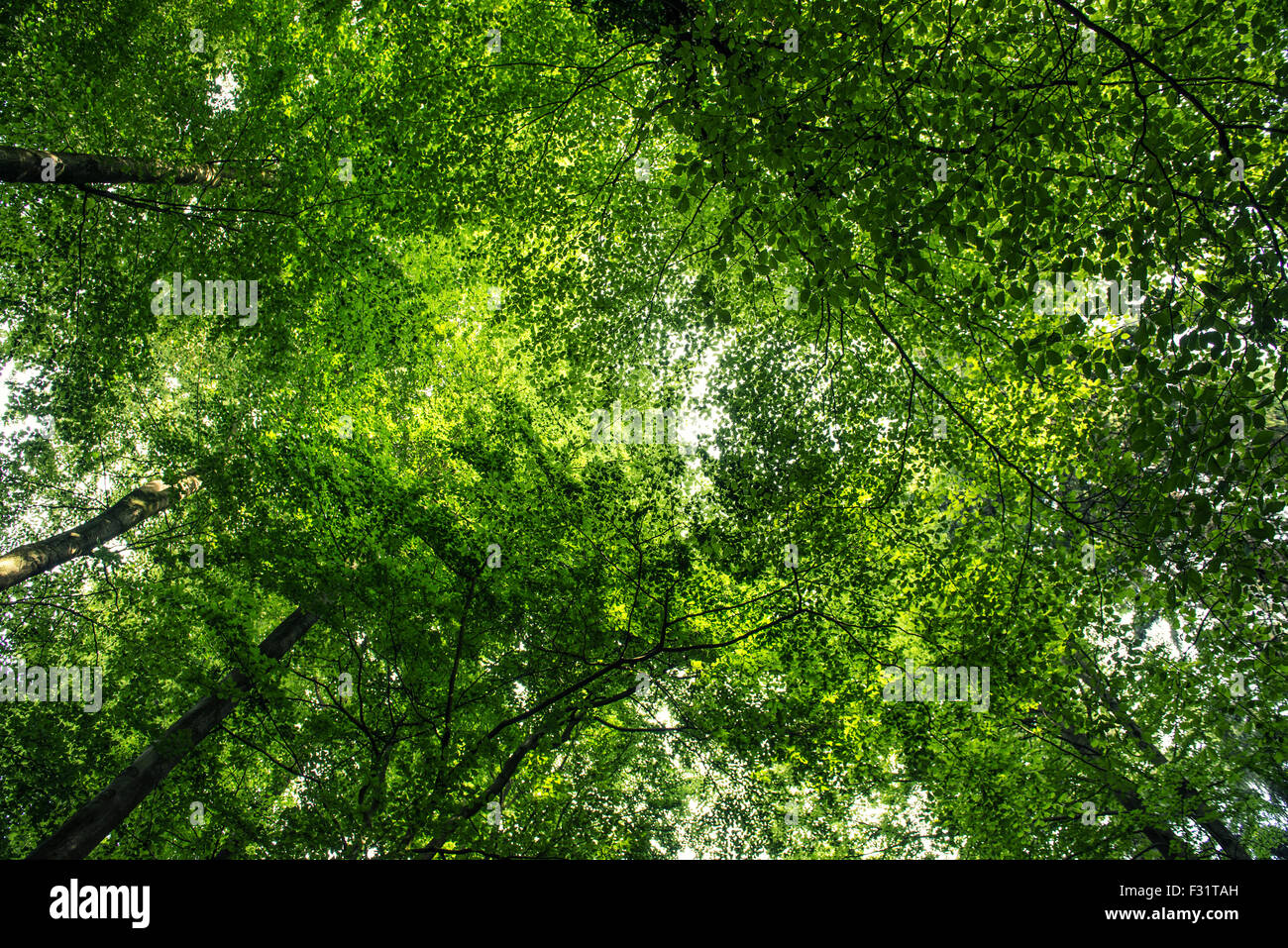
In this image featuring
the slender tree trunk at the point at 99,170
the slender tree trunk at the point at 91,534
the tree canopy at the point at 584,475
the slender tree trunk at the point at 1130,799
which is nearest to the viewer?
the slender tree trunk at the point at 99,170

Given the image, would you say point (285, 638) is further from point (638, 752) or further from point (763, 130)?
point (763, 130)

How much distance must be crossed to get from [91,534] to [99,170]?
5703mm

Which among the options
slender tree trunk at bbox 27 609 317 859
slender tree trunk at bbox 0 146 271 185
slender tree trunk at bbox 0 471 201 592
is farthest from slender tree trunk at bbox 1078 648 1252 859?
slender tree trunk at bbox 0 471 201 592

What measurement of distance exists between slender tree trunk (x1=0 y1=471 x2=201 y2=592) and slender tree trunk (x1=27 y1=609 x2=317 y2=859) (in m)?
2.96

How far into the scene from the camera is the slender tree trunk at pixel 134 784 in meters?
7.07

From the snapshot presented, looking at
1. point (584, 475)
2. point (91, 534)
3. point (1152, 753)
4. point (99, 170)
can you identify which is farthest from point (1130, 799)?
point (91, 534)

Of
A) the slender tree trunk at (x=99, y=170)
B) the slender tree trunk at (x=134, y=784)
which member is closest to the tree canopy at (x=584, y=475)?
the slender tree trunk at (x=99, y=170)

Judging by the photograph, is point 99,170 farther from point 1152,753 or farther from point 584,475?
point 1152,753

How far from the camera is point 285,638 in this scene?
30.8ft

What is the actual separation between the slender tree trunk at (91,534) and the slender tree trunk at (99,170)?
192 inches

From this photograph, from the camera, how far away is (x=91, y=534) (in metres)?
9.39

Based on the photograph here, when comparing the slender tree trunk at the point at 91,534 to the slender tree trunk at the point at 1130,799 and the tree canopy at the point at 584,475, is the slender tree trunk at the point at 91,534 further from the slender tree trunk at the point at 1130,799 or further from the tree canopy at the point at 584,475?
the slender tree trunk at the point at 1130,799
